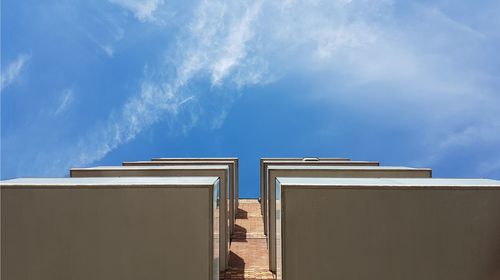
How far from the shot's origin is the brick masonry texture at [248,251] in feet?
25.8

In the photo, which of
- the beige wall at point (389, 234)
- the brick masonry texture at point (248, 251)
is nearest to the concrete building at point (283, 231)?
the beige wall at point (389, 234)

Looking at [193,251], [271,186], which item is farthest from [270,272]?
[193,251]

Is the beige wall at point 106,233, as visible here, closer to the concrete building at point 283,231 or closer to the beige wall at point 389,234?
the concrete building at point 283,231

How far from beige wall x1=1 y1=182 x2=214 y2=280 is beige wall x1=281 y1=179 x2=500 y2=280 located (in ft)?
5.03

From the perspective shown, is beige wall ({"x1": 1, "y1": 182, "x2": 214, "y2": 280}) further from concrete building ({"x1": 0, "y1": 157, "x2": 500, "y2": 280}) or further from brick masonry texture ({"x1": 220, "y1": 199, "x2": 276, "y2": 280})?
brick masonry texture ({"x1": 220, "y1": 199, "x2": 276, "y2": 280})

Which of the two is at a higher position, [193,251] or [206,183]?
[206,183]

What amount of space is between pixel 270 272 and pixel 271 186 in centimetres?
216

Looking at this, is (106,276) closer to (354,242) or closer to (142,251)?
(142,251)

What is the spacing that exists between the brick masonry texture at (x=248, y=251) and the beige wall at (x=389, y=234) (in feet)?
8.91

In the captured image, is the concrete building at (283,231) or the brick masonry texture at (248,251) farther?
the brick masonry texture at (248,251)

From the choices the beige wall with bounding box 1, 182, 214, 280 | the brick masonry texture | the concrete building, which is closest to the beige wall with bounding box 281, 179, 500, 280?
the concrete building

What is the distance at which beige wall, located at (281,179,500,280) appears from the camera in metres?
5.34

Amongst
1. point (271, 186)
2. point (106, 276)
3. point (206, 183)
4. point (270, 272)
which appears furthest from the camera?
point (271, 186)

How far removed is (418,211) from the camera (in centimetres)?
553
